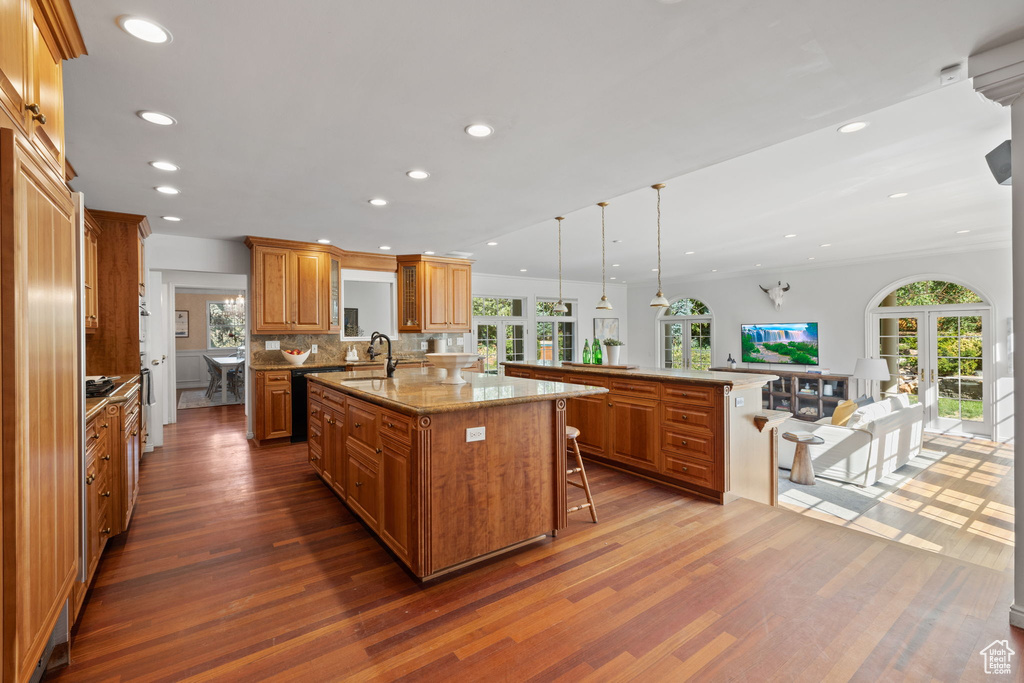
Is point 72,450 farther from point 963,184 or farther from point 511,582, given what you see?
point 963,184

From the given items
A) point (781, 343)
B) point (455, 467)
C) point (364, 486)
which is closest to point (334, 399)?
point (364, 486)

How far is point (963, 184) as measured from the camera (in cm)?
380

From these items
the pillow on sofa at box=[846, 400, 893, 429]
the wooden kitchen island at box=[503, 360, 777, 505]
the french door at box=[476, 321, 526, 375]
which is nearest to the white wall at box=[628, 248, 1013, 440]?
the pillow on sofa at box=[846, 400, 893, 429]

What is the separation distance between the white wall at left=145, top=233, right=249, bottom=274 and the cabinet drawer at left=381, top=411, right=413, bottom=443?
409 cm

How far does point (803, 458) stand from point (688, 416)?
7.24 feet

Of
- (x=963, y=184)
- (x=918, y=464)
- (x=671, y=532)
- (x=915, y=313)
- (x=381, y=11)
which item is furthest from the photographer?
(x=915, y=313)

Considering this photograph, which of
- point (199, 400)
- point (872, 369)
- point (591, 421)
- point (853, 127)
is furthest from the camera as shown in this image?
point (199, 400)

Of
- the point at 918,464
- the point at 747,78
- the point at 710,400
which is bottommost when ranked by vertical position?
the point at 918,464

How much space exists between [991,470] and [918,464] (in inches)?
23.6

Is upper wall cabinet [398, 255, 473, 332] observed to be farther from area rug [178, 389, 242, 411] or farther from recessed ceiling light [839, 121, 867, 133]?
recessed ceiling light [839, 121, 867, 133]

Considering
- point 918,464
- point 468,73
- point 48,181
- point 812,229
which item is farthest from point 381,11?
point 918,464

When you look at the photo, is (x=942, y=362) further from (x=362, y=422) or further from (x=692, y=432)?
(x=362, y=422)

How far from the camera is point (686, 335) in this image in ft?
33.4
